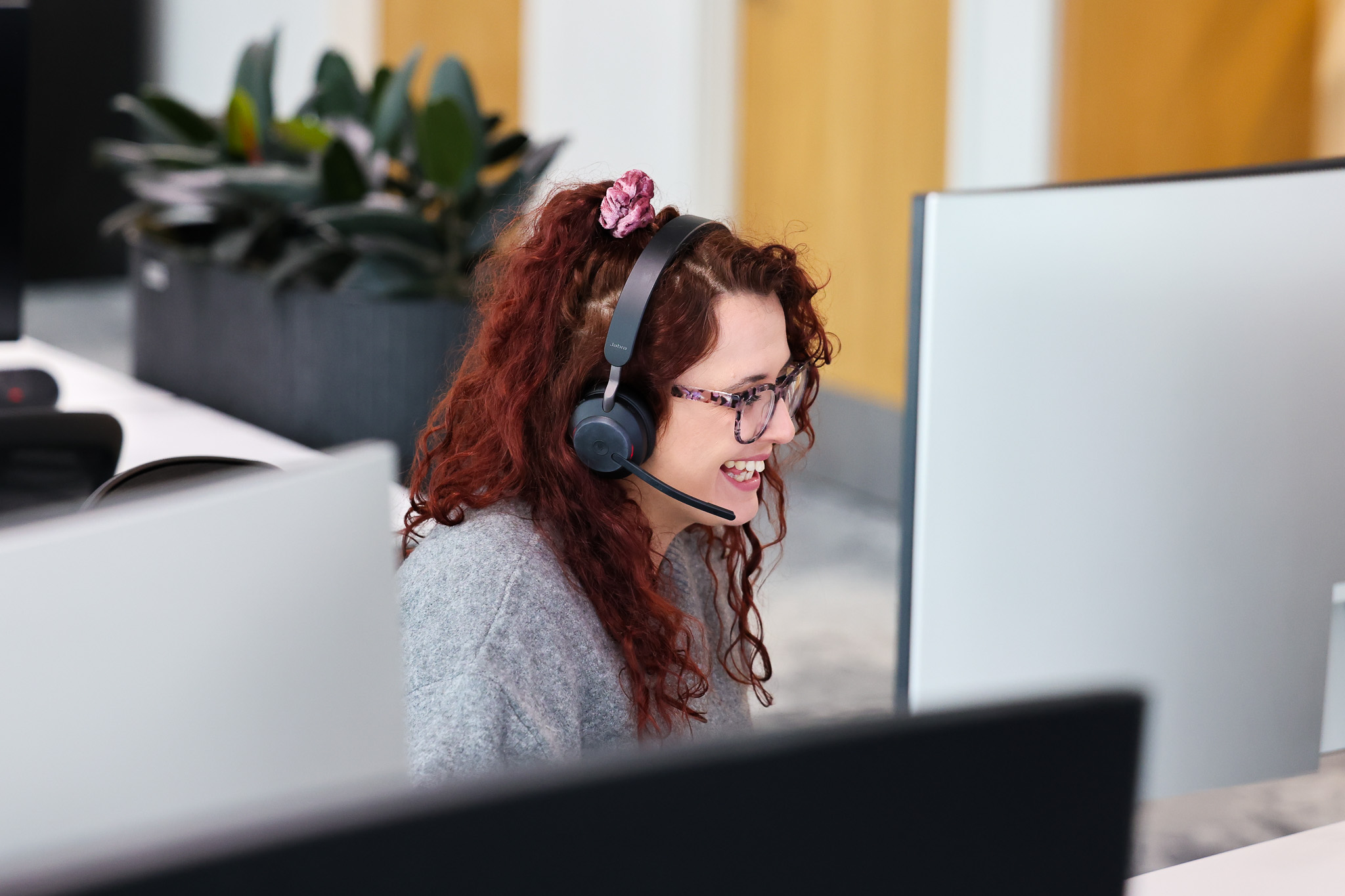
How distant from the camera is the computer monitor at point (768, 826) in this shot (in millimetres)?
272

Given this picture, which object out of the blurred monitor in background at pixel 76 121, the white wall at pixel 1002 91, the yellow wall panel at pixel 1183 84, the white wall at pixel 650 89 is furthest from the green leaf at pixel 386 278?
the blurred monitor in background at pixel 76 121

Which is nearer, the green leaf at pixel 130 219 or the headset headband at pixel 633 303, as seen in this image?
the headset headband at pixel 633 303

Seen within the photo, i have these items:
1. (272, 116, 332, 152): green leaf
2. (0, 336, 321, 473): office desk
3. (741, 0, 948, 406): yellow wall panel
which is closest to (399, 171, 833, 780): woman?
(0, 336, 321, 473): office desk

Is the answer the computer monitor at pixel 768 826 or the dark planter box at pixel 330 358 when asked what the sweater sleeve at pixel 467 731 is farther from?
the dark planter box at pixel 330 358

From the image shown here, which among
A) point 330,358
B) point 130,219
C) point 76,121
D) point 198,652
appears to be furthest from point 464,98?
point 76,121

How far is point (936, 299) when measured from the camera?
750mm

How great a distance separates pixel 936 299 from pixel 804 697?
1.96 meters

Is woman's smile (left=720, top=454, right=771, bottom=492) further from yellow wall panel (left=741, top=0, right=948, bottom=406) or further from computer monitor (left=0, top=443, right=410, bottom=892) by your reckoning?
yellow wall panel (left=741, top=0, right=948, bottom=406)

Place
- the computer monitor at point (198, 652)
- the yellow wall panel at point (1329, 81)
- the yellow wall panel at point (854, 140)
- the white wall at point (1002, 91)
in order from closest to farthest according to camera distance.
Result: the computer monitor at point (198, 652) → the yellow wall panel at point (1329, 81) → the white wall at point (1002, 91) → the yellow wall panel at point (854, 140)

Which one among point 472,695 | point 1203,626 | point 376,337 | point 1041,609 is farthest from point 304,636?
point 376,337

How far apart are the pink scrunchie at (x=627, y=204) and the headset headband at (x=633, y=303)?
0.03m

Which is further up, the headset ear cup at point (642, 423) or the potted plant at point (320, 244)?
the potted plant at point (320, 244)

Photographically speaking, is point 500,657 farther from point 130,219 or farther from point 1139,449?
point 130,219

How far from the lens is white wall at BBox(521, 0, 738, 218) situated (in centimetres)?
418
